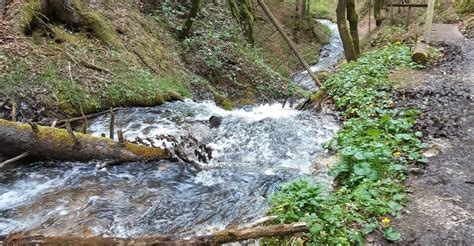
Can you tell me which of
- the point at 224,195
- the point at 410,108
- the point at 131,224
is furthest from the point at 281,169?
the point at 410,108

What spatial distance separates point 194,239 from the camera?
3.60 metres

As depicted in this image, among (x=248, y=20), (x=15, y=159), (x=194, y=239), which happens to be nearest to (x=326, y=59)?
(x=248, y=20)

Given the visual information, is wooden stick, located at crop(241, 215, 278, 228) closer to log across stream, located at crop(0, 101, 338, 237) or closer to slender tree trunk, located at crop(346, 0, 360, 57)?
log across stream, located at crop(0, 101, 338, 237)

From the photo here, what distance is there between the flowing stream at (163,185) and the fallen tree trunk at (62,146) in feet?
0.47

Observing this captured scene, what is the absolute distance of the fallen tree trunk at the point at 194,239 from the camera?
3.46 meters

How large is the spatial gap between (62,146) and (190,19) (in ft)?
28.3

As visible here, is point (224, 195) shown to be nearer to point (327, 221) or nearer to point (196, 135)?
point (327, 221)

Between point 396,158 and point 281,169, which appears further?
point 281,169

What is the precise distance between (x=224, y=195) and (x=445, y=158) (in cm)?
306

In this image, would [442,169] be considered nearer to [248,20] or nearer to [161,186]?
[161,186]

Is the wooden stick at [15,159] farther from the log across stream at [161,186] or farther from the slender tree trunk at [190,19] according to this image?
the slender tree trunk at [190,19]

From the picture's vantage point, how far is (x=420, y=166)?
5281mm

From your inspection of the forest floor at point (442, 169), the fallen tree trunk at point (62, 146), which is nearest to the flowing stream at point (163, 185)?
the fallen tree trunk at point (62, 146)

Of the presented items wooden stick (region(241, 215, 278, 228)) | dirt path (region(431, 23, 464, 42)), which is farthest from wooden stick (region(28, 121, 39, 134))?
dirt path (region(431, 23, 464, 42))
